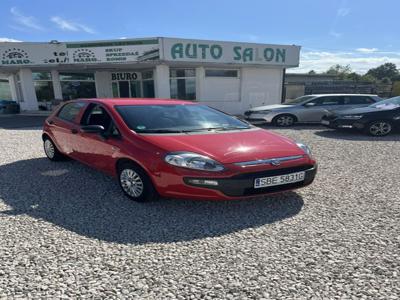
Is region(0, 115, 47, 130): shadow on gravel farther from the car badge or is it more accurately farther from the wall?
the car badge

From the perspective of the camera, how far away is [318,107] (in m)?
11.5

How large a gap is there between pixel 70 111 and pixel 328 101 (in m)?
9.95

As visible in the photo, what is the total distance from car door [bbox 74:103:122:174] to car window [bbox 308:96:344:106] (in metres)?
9.36

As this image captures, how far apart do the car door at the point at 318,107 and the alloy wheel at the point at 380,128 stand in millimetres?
2560

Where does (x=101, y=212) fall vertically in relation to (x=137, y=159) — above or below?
below

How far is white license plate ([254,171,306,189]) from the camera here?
10.8 ft

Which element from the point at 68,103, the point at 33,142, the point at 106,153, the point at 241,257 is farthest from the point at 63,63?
the point at 241,257

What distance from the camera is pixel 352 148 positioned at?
715 cm

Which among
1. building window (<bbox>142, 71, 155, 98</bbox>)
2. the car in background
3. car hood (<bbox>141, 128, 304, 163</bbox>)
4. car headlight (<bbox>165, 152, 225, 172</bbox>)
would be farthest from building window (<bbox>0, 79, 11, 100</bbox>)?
car headlight (<bbox>165, 152, 225, 172</bbox>)

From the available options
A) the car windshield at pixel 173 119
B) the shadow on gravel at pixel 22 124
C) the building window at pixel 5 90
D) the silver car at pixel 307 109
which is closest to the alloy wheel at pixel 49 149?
the car windshield at pixel 173 119

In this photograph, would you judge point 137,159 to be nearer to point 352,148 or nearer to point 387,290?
point 387,290

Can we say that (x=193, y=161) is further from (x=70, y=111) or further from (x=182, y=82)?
(x=182, y=82)

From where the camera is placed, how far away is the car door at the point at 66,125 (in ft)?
16.5

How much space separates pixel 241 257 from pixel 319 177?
2.83m
